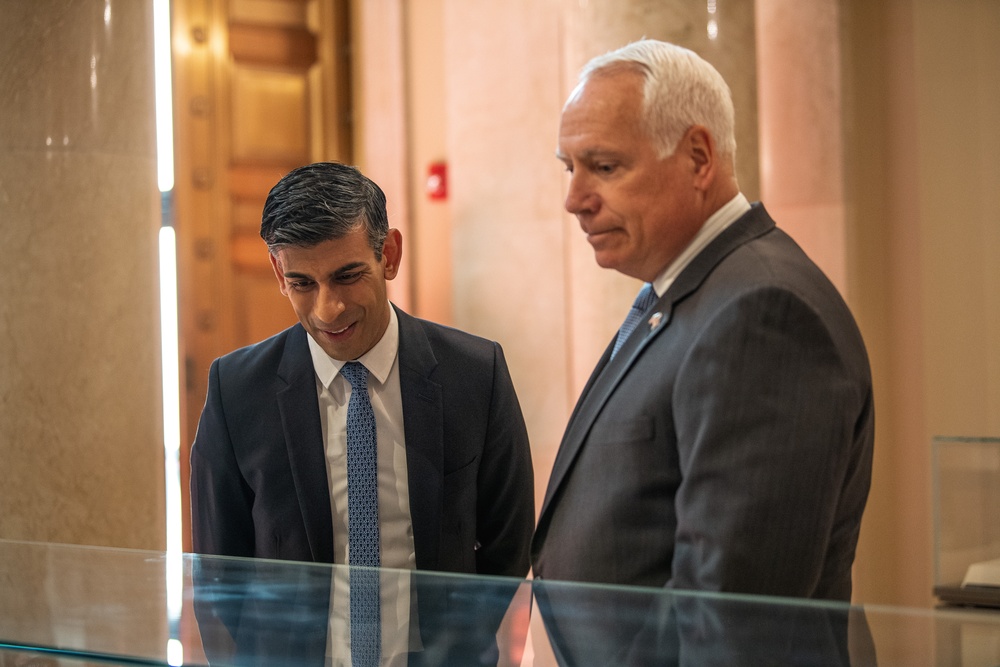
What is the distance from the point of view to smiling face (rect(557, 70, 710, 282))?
1.92m

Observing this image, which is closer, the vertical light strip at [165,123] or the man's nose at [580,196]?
the man's nose at [580,196]

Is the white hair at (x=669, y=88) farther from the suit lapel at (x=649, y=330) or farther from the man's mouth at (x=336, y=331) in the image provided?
the man's mouth at (x=336, y=331)

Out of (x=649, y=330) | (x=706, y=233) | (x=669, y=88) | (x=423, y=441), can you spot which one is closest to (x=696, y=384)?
(x=649, y=330)

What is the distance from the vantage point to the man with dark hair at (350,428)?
2.29 metres

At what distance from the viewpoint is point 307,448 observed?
7.60 ft

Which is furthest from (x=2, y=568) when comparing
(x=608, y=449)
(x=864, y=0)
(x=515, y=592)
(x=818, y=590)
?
(x=864, y=0)

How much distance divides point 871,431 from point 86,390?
289cm

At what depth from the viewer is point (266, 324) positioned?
6.77 m

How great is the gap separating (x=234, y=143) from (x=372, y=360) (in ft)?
15.1

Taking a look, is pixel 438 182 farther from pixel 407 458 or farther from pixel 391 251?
pixel 407 458

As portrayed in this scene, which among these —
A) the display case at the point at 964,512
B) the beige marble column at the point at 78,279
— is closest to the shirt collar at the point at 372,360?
the beige marble column at the point at 78,279

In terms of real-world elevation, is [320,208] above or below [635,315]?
above

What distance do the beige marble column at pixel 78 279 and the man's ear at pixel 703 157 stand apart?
262cm

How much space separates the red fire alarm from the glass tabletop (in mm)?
5081
